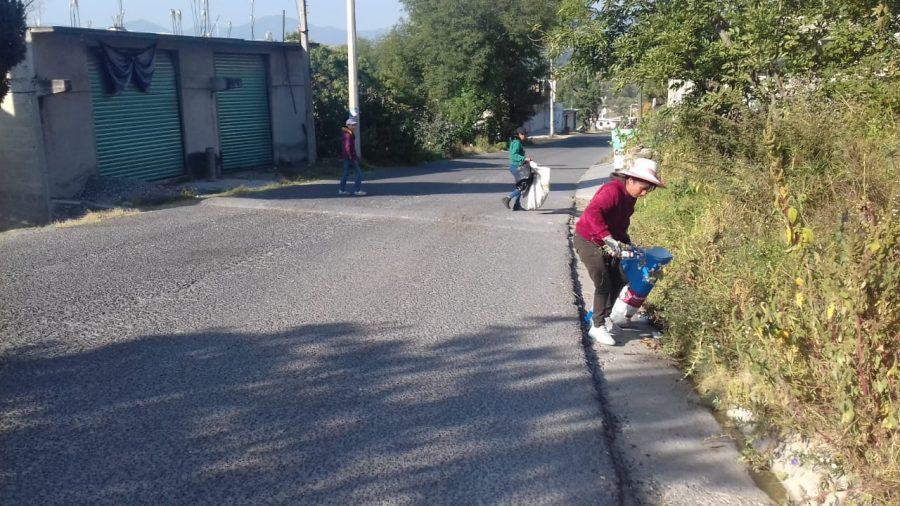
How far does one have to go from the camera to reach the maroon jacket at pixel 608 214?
659 centimetres

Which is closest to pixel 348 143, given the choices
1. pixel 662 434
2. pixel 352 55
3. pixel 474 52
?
pixel 352 55

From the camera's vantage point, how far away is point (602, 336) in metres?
6.78

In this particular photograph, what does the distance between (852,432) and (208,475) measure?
313 cm

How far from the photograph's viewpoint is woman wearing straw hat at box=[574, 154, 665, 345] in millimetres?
6508

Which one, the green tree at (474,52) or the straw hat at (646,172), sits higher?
the green tree at (474,52)

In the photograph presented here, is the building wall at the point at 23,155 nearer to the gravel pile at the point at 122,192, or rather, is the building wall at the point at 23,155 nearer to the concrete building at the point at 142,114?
the concrete building at the point at 142,114

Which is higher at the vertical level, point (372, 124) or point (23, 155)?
point (372, 124)

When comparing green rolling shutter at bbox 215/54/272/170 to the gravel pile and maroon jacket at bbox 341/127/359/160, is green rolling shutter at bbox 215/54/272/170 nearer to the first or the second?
the gravel pile

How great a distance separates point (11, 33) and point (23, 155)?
2635 mm

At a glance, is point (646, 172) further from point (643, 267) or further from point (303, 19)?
point (303, 19)

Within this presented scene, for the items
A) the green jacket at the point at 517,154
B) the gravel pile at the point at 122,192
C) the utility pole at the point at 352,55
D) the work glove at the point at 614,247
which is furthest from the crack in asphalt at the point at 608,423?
the utility pole at the point at 352,55

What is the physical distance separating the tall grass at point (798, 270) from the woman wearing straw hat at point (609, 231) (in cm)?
50

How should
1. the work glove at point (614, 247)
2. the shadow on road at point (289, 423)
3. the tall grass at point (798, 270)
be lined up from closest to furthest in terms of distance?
the tall grass at point (798, 270) < the shadow on road at point (289, 423) < the work glove at point (614, 247)

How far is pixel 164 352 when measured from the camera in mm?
6051
